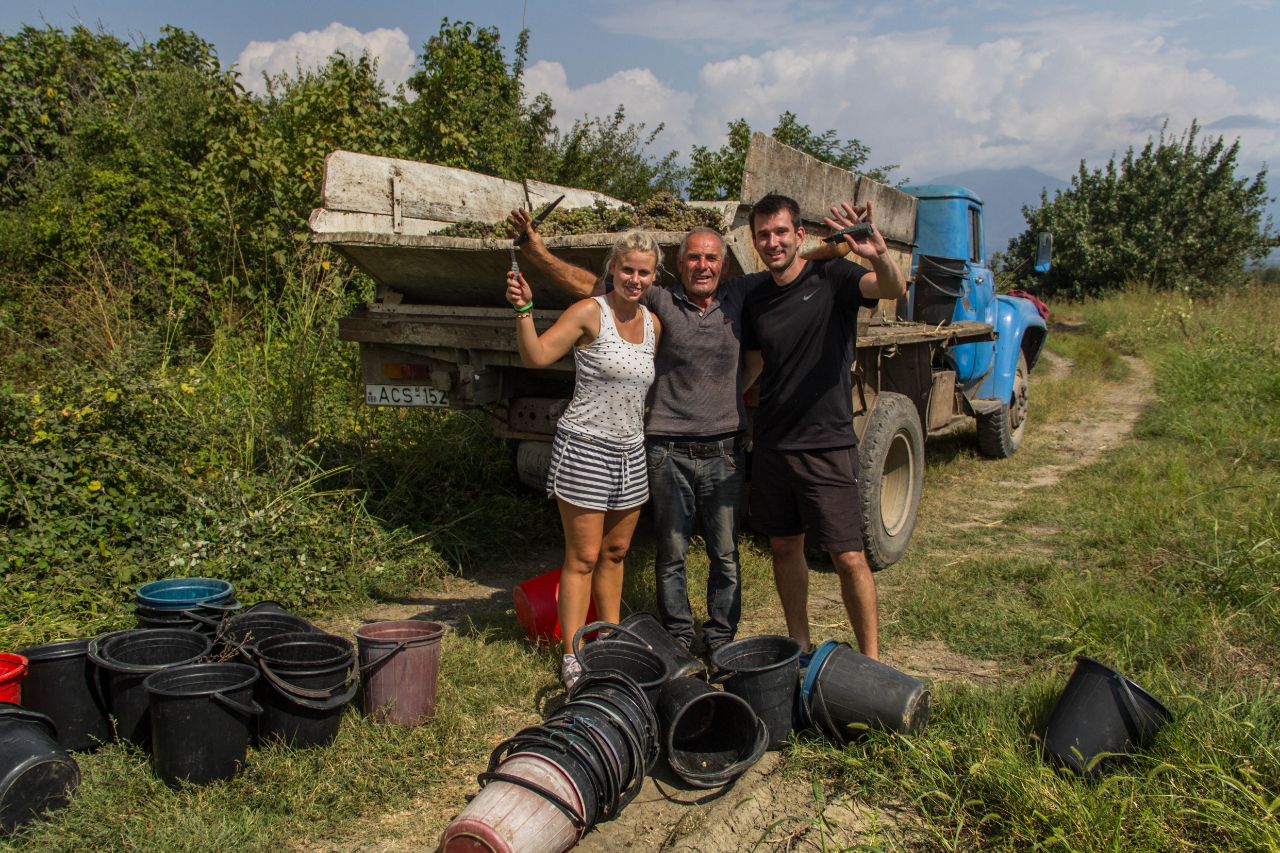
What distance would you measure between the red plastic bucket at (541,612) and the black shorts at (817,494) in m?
1.05

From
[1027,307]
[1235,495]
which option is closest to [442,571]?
[1235,495]

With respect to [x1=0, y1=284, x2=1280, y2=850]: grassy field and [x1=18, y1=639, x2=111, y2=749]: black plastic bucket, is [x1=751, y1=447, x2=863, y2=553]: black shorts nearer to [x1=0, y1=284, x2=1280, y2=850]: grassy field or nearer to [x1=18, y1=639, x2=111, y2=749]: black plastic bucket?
[x1=0, y1=284, x2=1280, y2=850]: grassy field

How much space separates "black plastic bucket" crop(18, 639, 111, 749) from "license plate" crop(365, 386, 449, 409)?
2.25 m

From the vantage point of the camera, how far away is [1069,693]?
9.46ft

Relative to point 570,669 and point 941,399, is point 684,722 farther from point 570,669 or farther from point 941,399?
point 941,399

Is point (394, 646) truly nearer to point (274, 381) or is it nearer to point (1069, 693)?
point (1069, 693)

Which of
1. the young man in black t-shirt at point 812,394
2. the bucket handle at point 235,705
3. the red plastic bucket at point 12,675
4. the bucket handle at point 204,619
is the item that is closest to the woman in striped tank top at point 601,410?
the young man in black t-shirt at point 812,394

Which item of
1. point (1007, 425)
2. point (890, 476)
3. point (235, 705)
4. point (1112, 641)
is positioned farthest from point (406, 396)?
point (1007, 425)

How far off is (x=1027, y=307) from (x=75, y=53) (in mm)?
14044

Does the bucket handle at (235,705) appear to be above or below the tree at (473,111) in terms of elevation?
below

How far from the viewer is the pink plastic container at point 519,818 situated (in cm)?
235

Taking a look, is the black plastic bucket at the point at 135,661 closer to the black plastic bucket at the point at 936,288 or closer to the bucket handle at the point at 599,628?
the bucket handle at the point at 599,628

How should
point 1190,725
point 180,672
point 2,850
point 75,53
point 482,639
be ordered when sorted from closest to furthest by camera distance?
point 2,850
point 1190,725
point 180,672
point 482,639
point 75,53

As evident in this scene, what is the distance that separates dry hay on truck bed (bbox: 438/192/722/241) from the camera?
4.33 m
